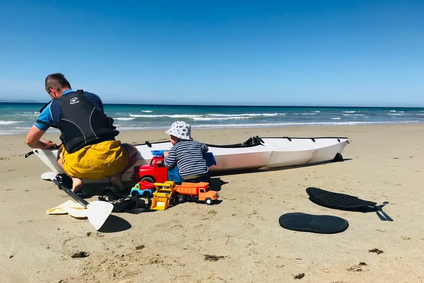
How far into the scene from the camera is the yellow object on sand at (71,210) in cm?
333

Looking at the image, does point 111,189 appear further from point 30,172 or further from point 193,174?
point 30,172

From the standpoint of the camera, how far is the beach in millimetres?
2309

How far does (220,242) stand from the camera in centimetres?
284

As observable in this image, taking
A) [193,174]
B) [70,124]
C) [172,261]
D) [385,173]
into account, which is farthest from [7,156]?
[385,173]

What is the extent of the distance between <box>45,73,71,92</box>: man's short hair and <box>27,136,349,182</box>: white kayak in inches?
40.2

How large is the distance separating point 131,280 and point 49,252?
2.93ft

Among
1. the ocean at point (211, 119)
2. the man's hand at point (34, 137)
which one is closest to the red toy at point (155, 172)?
the man's hand at point (34, 137)

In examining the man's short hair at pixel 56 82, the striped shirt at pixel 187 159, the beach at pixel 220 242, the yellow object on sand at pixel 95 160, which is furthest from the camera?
the striped shirt at pixel 187 159

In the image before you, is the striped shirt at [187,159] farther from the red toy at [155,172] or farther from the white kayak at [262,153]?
the white kayak at [262,153]

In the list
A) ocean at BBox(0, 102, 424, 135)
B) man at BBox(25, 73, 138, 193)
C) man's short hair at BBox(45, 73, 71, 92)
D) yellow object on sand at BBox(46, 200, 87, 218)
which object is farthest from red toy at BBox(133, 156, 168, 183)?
ocean at BBox(0, 102, 424, 135)

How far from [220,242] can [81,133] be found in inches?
81.5

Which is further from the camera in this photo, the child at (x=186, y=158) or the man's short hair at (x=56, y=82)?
the child at (x=186, y=158)

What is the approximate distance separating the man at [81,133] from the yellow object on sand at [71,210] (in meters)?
0.41

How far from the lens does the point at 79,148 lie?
144 inches
